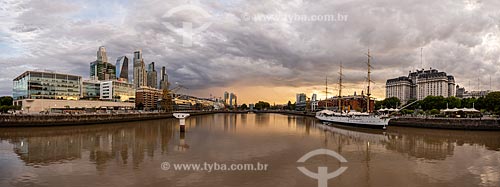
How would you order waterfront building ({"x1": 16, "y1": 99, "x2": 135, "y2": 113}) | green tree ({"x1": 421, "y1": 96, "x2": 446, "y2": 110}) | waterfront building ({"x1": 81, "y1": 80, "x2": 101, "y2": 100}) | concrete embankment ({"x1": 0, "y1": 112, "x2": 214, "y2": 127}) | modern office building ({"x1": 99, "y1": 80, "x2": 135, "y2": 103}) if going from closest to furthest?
concrete embankment ({"x1": 0, "y1": 112, "x2": 214, "y2": 127})
waterfront building ({"x1": 16, "y1": 99, "x2": 135, "y2": 113})
green tree ({"x1": 421, "y1": 96, "x2": 446, "y2": 110})
waterfront building ({"x1": 81, "y1": 80, "x2": 101, "y2": 100})
modern office building ({"x1": 99, "y1": 80, "x2": 135, "y2": 103})

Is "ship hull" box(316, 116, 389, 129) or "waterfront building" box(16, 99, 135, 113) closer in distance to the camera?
"ship hull" box(316, 116, 389, 129)

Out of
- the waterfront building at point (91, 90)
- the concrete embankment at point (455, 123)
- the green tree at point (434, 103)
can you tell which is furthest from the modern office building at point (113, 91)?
the green tree at point (434, 103)

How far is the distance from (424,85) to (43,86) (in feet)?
637

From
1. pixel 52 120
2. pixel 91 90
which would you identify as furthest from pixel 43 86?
pixel 52 120

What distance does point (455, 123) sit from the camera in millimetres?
44219

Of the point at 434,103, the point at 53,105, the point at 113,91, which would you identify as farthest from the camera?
the point at 113,91

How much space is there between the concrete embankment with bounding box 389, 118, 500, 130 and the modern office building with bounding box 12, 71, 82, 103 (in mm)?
99200

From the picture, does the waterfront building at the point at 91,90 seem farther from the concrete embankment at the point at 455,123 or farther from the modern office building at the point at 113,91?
the concrete embankment at the point at 455,123

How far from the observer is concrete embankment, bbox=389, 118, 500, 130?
4181 centimetres

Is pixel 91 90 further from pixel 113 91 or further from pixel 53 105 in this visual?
pixel 53 105

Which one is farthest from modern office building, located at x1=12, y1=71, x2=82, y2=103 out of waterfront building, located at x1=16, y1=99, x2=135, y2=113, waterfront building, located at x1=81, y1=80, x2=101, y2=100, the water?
the water

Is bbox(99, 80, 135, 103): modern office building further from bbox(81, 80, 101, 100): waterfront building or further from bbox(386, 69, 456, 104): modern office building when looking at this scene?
bbox(386, 69, 456, 104): modern office building

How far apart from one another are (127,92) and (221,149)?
132 meters

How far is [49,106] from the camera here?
81.4 meters
